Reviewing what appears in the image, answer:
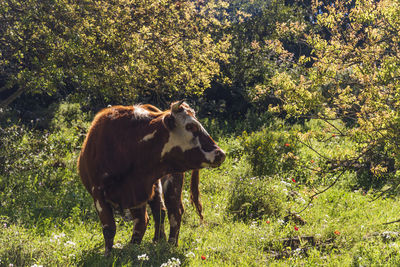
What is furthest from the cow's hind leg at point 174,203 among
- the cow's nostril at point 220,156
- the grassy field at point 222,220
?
the cow's nostril at point 220,156

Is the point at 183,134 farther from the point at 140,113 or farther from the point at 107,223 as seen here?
the point at 107,223

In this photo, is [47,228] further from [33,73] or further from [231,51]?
[231,51]

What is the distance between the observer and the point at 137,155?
4.44m

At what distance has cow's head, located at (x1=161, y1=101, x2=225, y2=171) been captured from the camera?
4.20m

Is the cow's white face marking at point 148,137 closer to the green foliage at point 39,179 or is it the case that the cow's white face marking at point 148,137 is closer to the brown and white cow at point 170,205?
the brown and white cow at point 170,205

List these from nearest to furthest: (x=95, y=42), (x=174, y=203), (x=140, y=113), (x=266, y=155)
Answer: (x=140, y=113), (x=174, y=203), (x=95, y=42), (x=266, y=155)

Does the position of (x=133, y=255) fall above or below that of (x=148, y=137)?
below

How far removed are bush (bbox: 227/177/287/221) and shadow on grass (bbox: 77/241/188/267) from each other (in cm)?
234

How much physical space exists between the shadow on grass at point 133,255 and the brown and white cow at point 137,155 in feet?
0.59

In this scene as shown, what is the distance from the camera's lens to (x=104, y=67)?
824cm

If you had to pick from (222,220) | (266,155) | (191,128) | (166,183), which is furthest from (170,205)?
(266,155)

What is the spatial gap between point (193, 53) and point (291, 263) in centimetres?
595

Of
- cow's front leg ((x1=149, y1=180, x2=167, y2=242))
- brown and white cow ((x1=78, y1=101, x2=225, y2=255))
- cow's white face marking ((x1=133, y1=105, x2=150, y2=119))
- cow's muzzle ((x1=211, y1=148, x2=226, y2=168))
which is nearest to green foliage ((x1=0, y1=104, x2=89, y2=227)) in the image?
cow's front leg ((x1=149, y1=180, x2=167, y2=242))

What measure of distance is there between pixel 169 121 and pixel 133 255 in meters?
1.60
